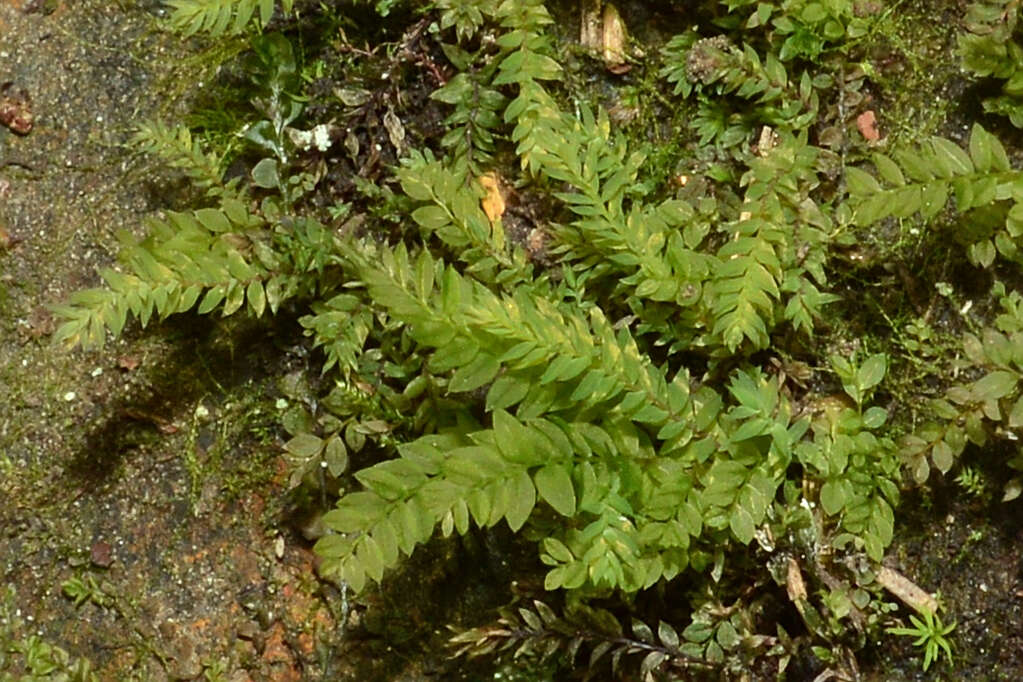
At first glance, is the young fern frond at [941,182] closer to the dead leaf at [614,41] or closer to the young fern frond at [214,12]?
the dead leaf at [614,41]

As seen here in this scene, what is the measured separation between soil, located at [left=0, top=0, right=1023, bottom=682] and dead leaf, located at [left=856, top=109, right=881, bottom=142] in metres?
1.42

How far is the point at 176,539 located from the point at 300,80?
4.09 ft

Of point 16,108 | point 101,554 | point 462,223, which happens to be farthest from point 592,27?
point 101,554

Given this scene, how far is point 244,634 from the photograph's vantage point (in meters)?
3.05

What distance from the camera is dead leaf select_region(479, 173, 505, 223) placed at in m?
3.13

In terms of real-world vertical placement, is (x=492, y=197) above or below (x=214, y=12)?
below

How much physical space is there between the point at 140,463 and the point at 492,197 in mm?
1155

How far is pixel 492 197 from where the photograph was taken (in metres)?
3.14

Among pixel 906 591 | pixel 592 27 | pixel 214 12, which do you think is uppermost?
pixel 214 12

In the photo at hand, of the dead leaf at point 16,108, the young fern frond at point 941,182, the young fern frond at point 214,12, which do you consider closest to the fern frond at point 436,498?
the young fern frond at point 941,182

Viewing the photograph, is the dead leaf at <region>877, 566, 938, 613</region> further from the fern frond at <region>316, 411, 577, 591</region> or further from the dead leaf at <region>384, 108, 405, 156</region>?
the dead leaf at <region>384, 108, 405, 156</region>

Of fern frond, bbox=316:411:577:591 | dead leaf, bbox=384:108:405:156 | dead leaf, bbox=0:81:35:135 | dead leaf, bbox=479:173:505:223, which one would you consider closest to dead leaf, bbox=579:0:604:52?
dead leaf, bbox=479:173:505:223

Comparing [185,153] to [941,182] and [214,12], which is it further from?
[941,182]

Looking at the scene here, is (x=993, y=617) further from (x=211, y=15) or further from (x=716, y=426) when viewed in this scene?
(x=211, y=15)
